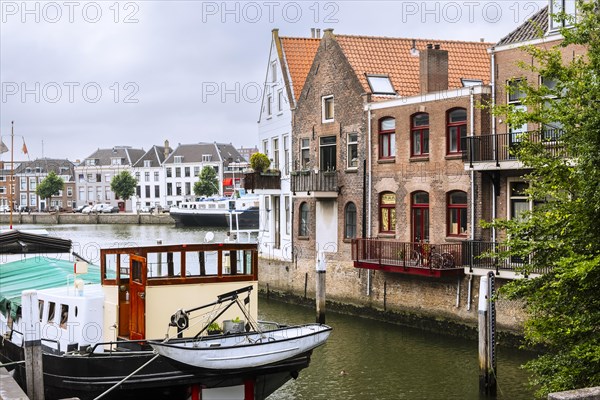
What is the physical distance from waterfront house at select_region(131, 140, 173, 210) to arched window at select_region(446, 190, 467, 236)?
106 m

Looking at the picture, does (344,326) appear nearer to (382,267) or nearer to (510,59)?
(382,267)

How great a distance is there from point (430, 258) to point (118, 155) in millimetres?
120500

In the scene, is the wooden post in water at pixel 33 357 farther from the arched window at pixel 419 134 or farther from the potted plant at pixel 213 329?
the arched window at pixel 419 134

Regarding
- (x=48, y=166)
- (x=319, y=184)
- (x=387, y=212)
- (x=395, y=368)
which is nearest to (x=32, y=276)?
(x=395, y=368)

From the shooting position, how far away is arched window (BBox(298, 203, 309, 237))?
39.6 m

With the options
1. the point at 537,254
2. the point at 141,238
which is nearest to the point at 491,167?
the point at 537,254

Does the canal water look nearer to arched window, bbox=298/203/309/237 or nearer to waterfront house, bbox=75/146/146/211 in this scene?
arched window, bbox=298/203/309/237

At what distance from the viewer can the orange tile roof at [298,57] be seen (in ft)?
139

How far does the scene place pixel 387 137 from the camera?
113 ft

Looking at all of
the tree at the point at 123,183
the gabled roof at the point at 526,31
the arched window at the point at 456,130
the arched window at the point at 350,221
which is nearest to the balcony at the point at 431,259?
the arched window at the point at 350,221

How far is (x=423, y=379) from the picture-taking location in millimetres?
23891

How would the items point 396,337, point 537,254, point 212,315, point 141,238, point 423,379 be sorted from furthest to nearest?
1. point 141,238
2. point 396,337
3. point 423,379
4. point 212,315
5. point 537,254

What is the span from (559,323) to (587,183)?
2581 millimetres

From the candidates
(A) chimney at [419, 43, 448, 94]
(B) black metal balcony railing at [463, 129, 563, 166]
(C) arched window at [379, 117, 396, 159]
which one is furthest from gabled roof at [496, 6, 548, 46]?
(C) arched window at [379, 117, 396, 159]
